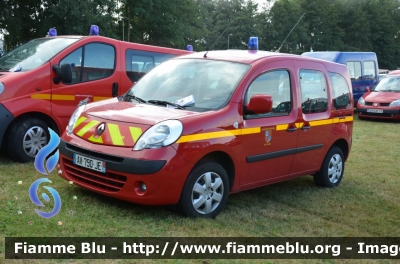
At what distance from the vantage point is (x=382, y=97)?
53.3 ft

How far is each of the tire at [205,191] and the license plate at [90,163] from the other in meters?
0.78

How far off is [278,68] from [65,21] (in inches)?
1015

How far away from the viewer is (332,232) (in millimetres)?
4852

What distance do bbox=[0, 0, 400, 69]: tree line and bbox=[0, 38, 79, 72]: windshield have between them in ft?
35.1

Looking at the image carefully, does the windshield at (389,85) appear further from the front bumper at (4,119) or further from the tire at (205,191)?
the front bumper at (4,119)

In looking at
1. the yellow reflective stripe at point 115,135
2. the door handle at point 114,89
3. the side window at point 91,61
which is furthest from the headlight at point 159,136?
the door handle at point 114,89

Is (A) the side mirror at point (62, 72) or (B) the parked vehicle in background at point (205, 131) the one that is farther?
(A) the side mirror at point (62, 72)

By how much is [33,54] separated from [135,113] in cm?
305

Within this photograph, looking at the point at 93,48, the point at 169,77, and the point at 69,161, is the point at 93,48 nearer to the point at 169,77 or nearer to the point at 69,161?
the point at 169,77

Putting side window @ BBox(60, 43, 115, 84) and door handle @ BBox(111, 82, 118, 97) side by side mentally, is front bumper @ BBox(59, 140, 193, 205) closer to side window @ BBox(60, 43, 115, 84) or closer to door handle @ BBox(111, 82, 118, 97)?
side window @ BBox(60, 43, 115, 84)

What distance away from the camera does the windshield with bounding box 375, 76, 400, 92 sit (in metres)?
16.6

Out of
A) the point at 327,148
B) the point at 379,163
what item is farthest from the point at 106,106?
the point at 379,163

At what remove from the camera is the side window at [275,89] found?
530 cm

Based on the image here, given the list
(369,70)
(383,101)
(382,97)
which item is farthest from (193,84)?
(369,70)
